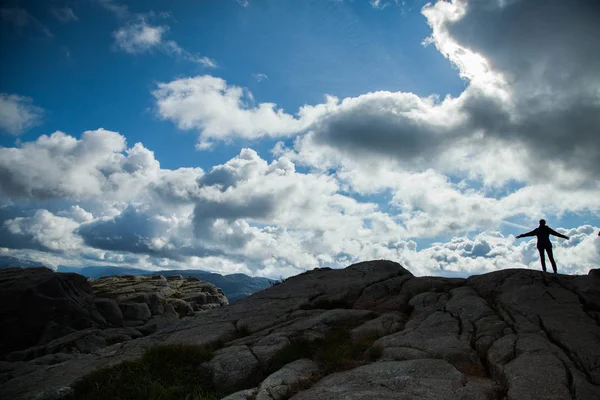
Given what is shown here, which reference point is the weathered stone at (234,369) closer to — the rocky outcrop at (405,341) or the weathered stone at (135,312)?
the rocky outcrop at (405,341)

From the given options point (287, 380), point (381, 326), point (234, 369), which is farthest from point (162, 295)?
point (287, 380)

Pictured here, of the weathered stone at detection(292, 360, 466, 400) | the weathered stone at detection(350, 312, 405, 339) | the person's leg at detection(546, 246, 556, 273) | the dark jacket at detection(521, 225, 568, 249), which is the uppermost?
the dark jacket at detection(521, 225, 568, 249)

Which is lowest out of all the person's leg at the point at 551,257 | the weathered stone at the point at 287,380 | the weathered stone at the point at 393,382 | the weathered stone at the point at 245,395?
the weathered stone at the point at 245,395

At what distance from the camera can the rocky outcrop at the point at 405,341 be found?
1069cm

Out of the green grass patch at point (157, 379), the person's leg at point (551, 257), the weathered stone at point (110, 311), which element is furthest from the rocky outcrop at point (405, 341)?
the weathered stone at point (110, 311)

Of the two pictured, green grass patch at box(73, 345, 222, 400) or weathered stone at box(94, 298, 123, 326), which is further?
weathered stone at box(94, 298, 123, 326)

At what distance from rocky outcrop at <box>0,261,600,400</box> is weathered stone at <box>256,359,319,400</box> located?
56 millimetres

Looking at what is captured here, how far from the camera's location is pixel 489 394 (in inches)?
393

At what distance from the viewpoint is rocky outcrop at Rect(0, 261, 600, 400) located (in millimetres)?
10688

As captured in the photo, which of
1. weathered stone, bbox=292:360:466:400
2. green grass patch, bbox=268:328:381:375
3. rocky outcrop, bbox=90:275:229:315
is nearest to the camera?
weathered stone, bbox=292:360:466:400

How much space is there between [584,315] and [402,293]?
909 centimetres

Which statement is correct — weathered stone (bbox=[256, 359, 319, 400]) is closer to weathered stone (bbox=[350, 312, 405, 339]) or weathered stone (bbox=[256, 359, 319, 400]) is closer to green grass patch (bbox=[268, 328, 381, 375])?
green grass patch (bbox=[268, 328, 381, 375])

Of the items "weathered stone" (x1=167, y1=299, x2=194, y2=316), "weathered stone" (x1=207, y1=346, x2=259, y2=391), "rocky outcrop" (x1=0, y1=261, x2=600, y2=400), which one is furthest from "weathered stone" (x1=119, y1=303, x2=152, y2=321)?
"weathered stone" (x1=207, y1=346, x2=259, y2=391)

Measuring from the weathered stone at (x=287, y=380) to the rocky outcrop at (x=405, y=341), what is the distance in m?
0.06
